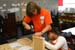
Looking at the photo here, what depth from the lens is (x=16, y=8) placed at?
2.18m

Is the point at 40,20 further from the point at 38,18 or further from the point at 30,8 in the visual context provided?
the point at 30,8

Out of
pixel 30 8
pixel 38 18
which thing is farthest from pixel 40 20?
pixel 30 8

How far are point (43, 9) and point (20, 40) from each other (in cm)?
58

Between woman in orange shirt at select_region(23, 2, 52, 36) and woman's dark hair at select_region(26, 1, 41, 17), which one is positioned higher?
woman's dark hair at select_region(26, 1, 41, 17)

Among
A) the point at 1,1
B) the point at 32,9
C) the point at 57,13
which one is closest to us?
the point at 1,1

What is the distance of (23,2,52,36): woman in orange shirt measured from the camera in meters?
2.20

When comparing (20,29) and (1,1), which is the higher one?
(1,1)

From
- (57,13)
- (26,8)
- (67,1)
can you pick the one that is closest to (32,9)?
(26,8)

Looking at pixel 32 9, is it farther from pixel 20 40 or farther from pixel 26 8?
pixel 20 40

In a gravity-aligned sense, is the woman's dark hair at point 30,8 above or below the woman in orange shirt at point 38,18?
above

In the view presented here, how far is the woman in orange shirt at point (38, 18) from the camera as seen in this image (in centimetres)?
220

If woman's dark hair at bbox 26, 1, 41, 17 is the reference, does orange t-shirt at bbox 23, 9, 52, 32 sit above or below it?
below

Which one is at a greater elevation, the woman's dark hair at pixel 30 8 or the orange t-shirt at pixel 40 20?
the woman's dark hair at pixel 30 8

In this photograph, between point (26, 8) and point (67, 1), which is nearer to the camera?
point (26, 8)
